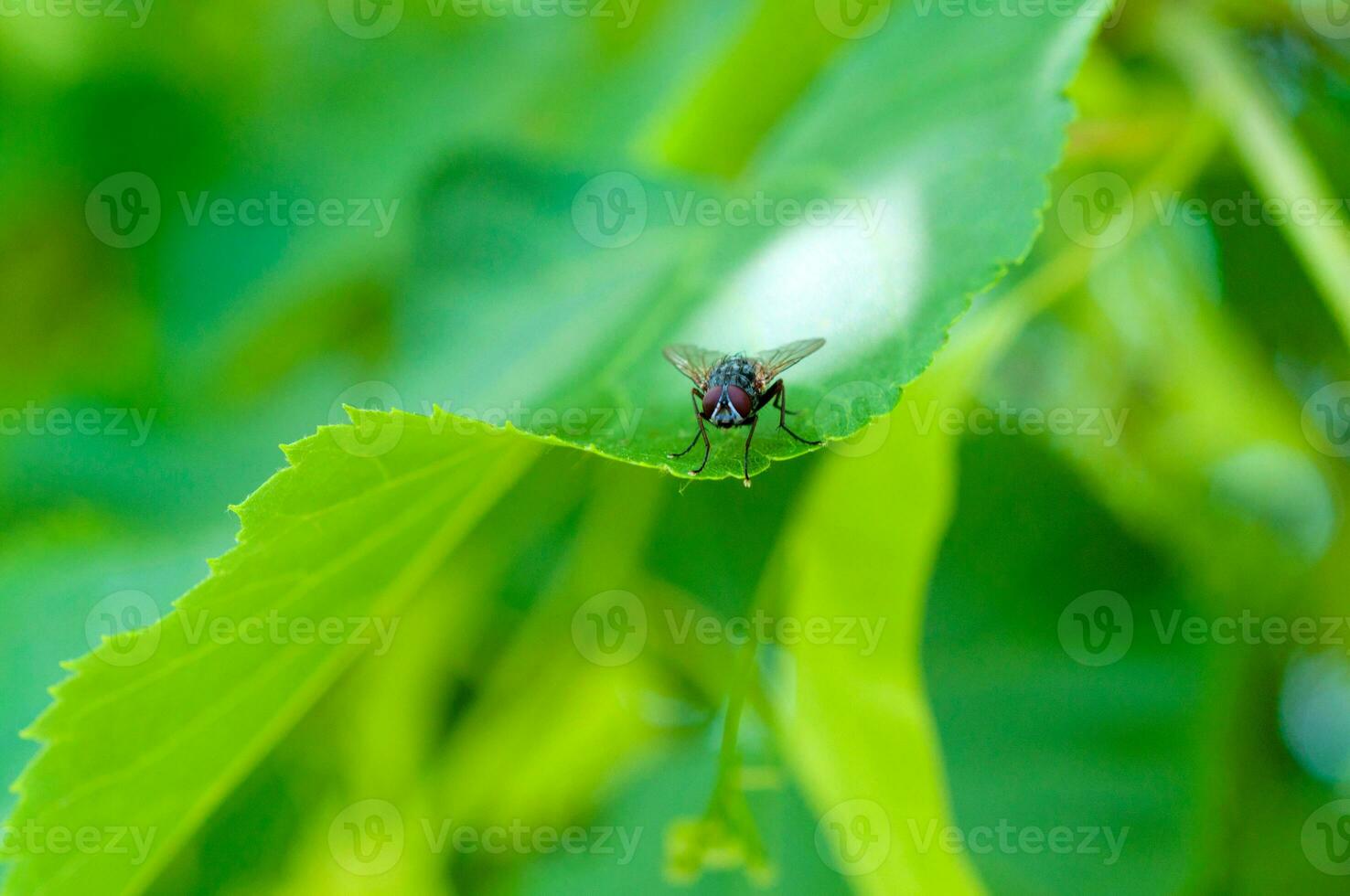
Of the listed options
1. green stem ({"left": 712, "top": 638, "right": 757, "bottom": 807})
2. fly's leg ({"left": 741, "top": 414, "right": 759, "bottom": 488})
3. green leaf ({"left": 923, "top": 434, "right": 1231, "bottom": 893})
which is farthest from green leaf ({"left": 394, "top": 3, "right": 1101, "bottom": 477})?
green leaf ({"left": 923, "top": 434, "right": 1231, "bottom": 893})

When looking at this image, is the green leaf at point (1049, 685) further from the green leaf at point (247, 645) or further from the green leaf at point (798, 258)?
the green leaf at point (247, 645)

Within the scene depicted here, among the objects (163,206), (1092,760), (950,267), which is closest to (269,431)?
(163,206)

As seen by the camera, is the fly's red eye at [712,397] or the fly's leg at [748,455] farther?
the fly's red eye at [712,397]

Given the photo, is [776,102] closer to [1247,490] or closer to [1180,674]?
[1247,490]

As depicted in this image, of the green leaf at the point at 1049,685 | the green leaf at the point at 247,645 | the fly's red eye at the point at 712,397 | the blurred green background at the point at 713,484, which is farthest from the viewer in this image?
the green leaf at the point at 1049,685

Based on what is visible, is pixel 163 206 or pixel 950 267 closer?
pixel 950 267

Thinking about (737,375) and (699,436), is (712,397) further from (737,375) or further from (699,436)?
(699,436)

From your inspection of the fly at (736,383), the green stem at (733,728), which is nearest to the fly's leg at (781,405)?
the fly at (736,383)
